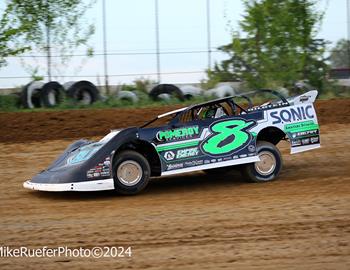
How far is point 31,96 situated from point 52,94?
60 centimetres

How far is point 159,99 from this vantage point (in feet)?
68.2

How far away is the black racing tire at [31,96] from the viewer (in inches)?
768

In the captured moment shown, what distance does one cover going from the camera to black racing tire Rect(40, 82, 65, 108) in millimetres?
19500

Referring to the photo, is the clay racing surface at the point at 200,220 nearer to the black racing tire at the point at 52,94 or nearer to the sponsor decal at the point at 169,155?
the sponsor decal at the point at 169,155

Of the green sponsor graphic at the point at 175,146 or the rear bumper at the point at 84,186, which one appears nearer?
the rear bumper at the point at 84,186

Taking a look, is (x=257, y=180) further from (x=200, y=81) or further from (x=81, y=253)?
(x=200, y=81)

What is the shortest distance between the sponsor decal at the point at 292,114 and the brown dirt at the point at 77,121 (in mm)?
5924

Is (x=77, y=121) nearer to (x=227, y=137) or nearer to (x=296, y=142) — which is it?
(x=227, y=137)

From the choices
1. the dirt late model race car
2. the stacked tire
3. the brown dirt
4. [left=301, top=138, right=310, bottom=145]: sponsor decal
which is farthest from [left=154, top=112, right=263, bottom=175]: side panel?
the stacked tire

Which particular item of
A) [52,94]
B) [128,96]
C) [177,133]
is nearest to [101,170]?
[177,133]

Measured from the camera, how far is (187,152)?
34.4ft

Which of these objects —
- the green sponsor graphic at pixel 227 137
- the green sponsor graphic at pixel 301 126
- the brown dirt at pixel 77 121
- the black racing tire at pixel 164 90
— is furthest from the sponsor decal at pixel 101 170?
the black racing tire at pixel 164 90

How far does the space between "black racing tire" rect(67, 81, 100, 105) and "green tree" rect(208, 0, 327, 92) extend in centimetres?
489

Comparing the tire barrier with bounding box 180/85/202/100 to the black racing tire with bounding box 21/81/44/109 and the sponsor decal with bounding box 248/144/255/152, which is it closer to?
the black racing tire with bounding box 21/81/44/109
